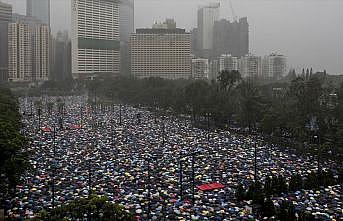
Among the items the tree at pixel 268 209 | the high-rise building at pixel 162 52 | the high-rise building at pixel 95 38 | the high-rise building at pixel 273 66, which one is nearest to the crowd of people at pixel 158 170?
the tree at pixel 268 209

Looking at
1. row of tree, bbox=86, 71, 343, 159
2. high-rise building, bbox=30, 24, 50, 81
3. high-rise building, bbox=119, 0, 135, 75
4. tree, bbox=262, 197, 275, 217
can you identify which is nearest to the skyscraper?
high-rise building, bbox=119, 0, 135, 75

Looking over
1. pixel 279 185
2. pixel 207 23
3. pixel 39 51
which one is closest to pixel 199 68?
pixel 39 51

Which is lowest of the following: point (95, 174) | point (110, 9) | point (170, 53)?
point (95, 174)

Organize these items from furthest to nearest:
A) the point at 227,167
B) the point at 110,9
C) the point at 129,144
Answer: the point at 110,9 < the point at 129,144 < the point at 227,167

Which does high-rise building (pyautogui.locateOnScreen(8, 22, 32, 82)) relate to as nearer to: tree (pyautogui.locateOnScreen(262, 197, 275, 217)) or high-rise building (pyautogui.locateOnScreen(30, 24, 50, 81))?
high-rise building (pyautogui.locateOnScreen(30, 24, 50, 81))

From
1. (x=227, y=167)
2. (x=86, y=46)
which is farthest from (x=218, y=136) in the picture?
(x=86, y=46)

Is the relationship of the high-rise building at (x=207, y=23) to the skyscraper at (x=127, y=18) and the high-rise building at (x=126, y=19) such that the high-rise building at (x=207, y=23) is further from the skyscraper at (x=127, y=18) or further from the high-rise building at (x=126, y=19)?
the skyscraper at (x=127, y=18)

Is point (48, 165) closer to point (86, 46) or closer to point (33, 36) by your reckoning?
point (33, 36)
